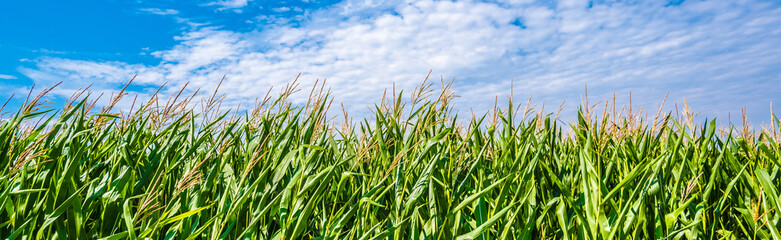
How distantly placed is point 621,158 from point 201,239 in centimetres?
221

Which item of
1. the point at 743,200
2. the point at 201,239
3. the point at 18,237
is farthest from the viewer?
the point at 743,200

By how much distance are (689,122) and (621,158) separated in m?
0.46

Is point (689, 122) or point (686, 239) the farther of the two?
point (689, 122)

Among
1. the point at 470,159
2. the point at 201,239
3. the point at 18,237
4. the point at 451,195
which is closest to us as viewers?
the point at 18,237

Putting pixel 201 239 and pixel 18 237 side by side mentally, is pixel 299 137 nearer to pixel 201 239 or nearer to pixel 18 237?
pixel 201 239

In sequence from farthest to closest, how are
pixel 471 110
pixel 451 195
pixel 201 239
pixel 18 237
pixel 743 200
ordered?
pixel 471 110 → pixel 743 200 → pixel 451 195 → pixel 201 239 → pixel 18 237

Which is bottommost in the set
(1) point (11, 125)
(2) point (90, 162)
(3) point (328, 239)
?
(3) point (328, 239)

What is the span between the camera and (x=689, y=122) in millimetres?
2836

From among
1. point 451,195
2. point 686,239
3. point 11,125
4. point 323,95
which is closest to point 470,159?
point 451,195

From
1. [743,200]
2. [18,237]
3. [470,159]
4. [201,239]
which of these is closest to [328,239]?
[201,239]

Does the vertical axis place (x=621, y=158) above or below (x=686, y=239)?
above

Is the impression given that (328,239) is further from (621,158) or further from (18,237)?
(621,158)

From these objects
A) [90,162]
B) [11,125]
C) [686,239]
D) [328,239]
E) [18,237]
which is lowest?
[686,239]

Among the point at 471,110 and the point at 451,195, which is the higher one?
the point at 471,110
